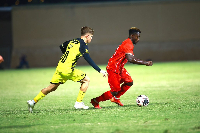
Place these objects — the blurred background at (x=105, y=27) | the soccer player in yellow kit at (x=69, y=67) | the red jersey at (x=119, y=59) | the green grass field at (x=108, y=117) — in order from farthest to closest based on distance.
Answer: the blurred background at (x=105, y=27), the red jersey at (x=119, y=59), the soccer player in yellow kit at (x=69, y=67), the green grass field at (x=108, y=117)

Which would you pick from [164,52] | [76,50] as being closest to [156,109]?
[76,50]

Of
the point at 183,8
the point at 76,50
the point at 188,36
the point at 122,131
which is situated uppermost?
the point at 183,8

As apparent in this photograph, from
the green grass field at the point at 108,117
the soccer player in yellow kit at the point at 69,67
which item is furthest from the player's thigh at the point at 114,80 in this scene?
the soccer player in yellow kit at the point at 69,67

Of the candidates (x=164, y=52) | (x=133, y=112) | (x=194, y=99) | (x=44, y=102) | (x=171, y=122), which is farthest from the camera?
(x=164, y=52)

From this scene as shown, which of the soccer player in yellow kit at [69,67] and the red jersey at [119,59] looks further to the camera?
the red jersey at [119,59]

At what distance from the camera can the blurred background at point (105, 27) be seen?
111ft

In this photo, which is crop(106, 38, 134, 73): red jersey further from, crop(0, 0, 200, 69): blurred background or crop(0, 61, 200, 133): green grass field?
crop(0, 0, 200, 69): blurred background

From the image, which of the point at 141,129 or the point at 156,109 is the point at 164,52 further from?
the point at 141,129

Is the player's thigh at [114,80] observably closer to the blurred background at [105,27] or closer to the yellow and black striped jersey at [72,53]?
the yellow and black striped jersey at [72,53]

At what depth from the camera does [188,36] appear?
3384cm

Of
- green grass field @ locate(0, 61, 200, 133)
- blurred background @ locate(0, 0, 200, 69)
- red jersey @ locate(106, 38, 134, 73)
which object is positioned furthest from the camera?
blurred background @ locate(0, 0, 200, 69)

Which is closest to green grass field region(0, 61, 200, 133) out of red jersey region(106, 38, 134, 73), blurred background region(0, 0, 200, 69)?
red jersey region(106, 38, 134, 73)

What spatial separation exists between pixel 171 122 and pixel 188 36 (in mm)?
28292

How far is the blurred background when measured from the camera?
33750mm
